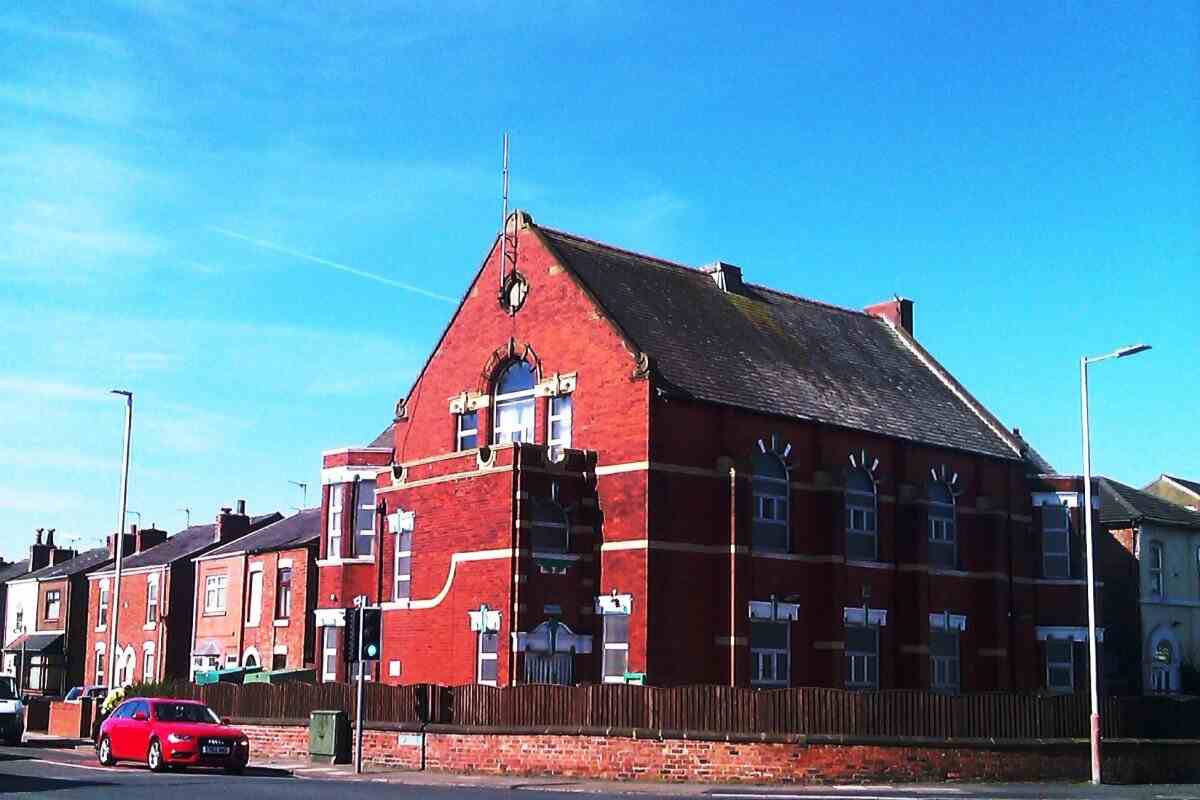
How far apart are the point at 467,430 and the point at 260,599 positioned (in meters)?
19.9

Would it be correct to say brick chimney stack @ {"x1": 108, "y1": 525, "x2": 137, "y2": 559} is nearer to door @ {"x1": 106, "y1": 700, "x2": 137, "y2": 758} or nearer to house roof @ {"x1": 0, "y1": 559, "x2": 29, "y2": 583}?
house roof @ {"x1": 0, "y1": 559, "x2": 29, "y2": 583}

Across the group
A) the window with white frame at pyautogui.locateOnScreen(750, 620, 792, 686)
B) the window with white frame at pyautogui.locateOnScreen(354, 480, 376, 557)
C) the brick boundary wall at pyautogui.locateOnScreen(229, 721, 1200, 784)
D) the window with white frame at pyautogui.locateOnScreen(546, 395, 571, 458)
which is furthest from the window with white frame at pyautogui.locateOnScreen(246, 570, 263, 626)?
→ the brick boundary wall at pyautogui.locateOnScreen(229, 721, 1200, 784)

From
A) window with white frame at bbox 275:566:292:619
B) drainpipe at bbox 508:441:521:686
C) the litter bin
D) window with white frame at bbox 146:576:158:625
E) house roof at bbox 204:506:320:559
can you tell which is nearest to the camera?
the litter bin

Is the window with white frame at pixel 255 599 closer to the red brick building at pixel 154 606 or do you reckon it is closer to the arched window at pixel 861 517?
the red brick building at pixel 154 606

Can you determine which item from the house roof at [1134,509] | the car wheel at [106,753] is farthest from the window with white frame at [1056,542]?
the car wheel at [106,753]

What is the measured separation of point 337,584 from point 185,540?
29.1 metres

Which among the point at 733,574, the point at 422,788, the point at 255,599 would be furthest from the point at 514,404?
the point at 255,599

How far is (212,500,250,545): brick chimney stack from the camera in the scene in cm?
6306

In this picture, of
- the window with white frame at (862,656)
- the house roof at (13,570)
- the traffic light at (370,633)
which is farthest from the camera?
the house roof at (13,570)

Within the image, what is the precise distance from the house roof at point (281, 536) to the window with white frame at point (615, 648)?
21.4 metres

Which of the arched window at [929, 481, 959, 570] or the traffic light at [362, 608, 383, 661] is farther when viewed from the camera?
the arched window at [929, 481, 959, 570]

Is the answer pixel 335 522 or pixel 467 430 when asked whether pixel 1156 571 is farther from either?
pixel 335 522

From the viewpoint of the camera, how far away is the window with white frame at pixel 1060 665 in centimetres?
4303

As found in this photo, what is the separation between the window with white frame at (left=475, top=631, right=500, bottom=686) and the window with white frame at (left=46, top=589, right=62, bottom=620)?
4482 centimetres
